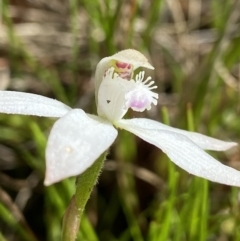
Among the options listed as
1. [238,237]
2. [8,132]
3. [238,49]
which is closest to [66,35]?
[8,132]

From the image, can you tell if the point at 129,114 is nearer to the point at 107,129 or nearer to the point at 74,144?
the point at 107,129

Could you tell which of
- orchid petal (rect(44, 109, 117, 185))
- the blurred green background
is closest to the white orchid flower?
orchid petal (rect(44, 109, 117, 185))

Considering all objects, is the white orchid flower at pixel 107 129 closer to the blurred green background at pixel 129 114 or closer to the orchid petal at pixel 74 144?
the orchid petal at pixel 74 144

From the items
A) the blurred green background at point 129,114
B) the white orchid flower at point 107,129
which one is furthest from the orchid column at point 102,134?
the blurred green background at point 129,114

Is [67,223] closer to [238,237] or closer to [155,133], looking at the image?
[155,133]

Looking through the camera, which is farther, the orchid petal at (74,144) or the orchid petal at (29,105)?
the orchid petal at (29,105)

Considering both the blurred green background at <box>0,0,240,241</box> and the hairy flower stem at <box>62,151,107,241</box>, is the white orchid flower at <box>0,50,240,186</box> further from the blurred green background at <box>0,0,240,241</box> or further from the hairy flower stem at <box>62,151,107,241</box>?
the blurred green background at <box>0,0,240,241</box>

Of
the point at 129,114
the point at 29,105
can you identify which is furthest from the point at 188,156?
the point at 129,114

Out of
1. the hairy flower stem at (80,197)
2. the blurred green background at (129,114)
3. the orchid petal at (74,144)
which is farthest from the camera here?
the blurred green background at (129,114)
